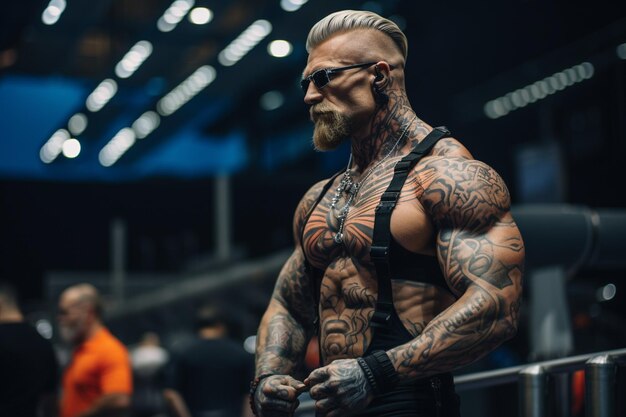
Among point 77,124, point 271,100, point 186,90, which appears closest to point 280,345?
point 186,90

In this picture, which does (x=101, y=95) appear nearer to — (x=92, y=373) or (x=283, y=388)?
(x=92, y=373)

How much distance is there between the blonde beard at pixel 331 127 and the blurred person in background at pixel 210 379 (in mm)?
3542

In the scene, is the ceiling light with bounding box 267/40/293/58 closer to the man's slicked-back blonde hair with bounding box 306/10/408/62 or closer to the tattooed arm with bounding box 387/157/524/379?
the man's slicked-back blonde hair with bounding box 306/10/408/62

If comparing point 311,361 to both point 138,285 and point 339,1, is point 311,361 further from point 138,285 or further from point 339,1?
point 138,285

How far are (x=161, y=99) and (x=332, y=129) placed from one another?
46.2ft

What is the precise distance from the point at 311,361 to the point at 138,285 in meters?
7.75

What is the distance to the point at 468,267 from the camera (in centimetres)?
241

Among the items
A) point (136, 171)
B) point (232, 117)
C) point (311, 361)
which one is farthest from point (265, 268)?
point (136, 171)

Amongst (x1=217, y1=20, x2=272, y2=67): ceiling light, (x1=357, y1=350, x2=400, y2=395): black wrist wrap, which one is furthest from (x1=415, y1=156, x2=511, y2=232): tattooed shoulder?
(x1=217, y1=20, x2=272, y2=67): ceiling light

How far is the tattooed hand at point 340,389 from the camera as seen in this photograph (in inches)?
90.7

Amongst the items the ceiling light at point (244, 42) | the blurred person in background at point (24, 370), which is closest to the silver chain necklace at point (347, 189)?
the blurred person in background at point (24, 370)

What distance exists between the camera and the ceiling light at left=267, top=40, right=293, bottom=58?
14.5m

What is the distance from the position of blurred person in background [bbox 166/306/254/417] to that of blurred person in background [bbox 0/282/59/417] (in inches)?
42.8

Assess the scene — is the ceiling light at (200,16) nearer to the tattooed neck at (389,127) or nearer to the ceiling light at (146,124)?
the ceiling light at (146,124)
